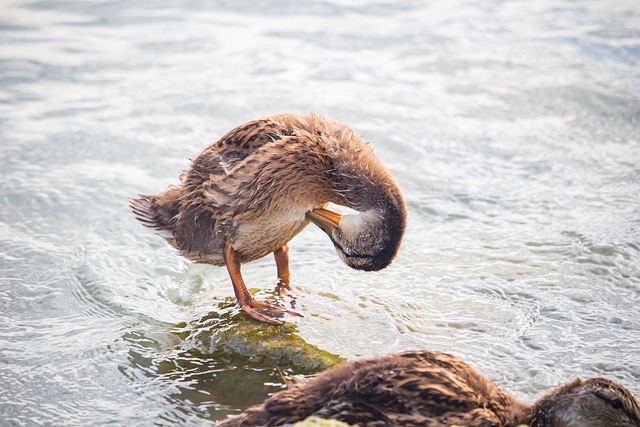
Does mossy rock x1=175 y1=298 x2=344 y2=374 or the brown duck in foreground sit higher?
the brown duck in foreground

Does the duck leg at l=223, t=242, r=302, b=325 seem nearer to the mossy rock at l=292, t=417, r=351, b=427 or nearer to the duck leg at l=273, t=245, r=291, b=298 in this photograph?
the duck leg at l=273, t=245, r=291, b=298

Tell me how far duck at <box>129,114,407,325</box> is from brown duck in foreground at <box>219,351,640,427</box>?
1649 mm

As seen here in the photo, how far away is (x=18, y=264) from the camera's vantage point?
26.9 feet

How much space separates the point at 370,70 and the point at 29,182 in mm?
5942

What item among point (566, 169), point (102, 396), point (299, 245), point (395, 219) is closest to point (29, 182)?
point (299, 245)

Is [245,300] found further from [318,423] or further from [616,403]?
[616,403]

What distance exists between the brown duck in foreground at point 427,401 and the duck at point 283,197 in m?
1.65

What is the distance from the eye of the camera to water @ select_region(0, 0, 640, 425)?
21.4 feet

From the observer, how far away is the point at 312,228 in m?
9.31

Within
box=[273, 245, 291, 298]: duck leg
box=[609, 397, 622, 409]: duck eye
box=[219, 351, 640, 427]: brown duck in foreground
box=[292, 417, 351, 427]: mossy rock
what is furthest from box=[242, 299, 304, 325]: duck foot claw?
box=[609, 397, 622, 409]: duck eye

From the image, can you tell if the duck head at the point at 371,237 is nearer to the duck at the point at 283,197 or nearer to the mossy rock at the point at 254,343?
the duck at the point at 283,197

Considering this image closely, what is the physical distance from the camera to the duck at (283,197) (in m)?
6.62

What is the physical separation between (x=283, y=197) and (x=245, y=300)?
38.5 inches

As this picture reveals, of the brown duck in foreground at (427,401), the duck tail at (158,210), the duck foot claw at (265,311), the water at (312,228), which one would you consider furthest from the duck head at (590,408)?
the duck tail at (158,210)
